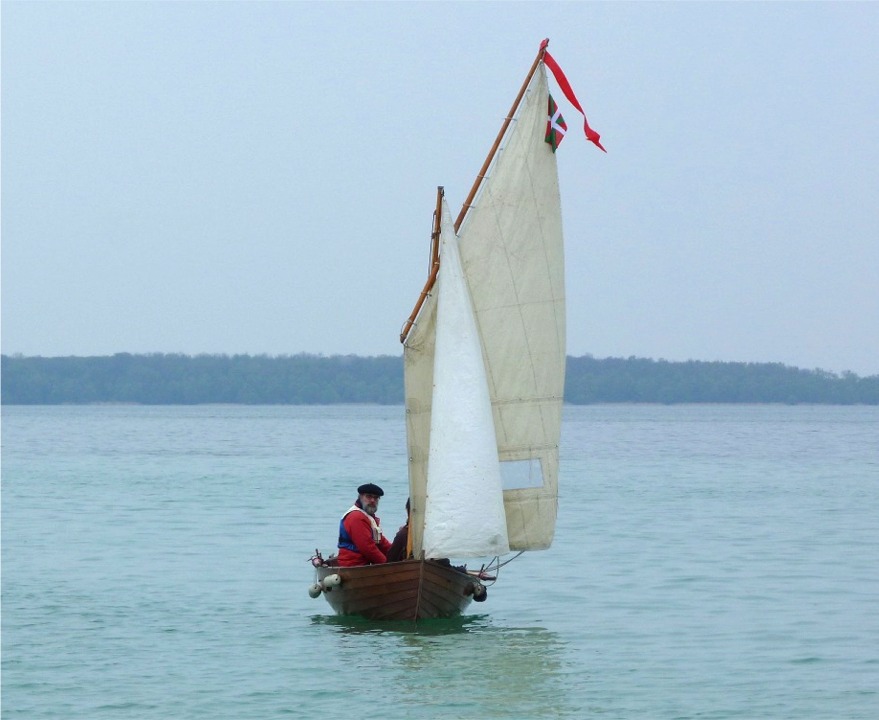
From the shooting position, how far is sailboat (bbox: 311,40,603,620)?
19.5 m

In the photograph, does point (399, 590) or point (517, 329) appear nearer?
point (399, 590)

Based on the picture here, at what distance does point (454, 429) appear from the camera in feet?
64.1

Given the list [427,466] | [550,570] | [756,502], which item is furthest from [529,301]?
[756,502]

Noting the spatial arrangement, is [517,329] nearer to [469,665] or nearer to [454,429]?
[454,429]

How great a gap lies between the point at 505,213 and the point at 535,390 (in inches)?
99.3

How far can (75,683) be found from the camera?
1794 cm

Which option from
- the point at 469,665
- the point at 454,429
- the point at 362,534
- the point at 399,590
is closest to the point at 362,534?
the point at 362,534

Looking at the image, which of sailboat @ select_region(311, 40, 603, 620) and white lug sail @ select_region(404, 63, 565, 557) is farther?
white lug sail @ select_region(404, 63, 565, 557)

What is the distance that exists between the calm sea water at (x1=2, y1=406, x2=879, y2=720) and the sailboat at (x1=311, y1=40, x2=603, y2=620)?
3.11ft

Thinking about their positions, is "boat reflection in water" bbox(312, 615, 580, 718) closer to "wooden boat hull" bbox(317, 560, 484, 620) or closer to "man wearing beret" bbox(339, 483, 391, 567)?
"wooden boat hull" bbox(317, 560, 484, 620)

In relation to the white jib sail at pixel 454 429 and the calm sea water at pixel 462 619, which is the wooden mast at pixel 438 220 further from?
the calm sea water at pixel 462 619

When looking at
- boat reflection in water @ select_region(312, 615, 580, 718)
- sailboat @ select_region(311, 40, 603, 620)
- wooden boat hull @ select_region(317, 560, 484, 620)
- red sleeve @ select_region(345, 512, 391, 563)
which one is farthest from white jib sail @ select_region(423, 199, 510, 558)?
boat reflection in water @ select_region(312, 615, 580, 718)

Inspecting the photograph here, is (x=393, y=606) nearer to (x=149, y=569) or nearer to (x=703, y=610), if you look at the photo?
(x=703, y=610)

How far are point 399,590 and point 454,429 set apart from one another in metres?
2.26
